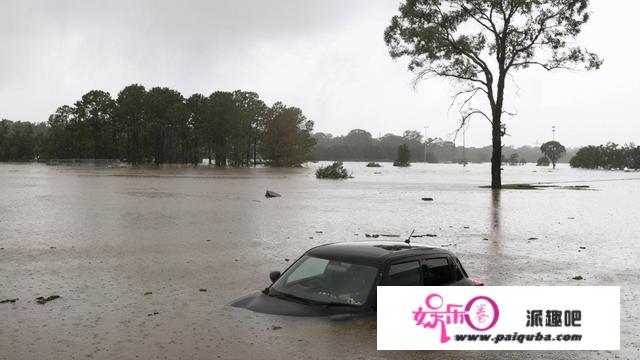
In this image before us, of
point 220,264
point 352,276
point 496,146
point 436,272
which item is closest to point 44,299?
point 220,264

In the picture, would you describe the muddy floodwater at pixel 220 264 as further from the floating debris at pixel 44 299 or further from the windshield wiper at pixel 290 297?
the windshield wiper at pixel 290 297

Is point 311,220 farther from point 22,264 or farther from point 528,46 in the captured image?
point 528,46

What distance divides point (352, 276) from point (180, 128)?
131m

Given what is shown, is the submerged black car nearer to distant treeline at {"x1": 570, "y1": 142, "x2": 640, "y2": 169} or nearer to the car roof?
the car roof

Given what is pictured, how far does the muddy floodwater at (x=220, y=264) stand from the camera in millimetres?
7133

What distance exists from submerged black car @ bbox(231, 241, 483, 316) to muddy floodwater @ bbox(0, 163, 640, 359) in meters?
0.23

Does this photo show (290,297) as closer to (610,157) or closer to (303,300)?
(303,300)

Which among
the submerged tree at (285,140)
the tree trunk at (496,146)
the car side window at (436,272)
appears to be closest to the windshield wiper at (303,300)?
the car side window at (436,272)

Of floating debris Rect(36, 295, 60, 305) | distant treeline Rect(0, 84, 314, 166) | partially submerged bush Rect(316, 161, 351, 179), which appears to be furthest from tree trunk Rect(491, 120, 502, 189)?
distant treeline Rect(0, 84, 314, 166)

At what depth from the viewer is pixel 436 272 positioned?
7.81 meters

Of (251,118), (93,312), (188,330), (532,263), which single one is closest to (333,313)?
(188,330)

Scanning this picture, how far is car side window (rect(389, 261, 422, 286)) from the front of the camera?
7.29m

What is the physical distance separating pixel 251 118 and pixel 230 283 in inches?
4848

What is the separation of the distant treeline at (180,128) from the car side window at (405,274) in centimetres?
11545
